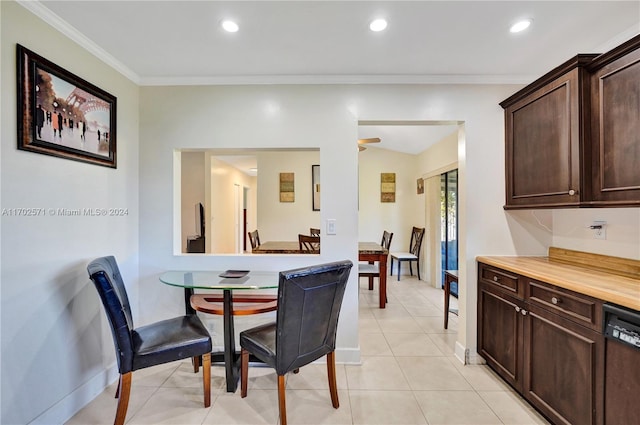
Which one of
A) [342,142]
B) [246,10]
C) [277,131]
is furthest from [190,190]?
[246,10]

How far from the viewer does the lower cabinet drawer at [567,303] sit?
1.45 m

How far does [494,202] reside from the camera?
249 centimetres

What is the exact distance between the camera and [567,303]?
1.61 m

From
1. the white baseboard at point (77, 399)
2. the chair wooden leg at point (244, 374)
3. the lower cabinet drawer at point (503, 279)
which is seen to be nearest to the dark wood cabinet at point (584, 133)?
the lower cabinet drawer at point (503, 279)

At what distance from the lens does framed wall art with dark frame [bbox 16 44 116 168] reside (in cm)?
159

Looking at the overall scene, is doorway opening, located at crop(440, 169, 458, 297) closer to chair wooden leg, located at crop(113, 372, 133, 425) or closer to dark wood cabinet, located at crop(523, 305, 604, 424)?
dark wood cabinet, located at crop(523, 305, 604, 424)

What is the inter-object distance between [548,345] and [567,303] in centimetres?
32

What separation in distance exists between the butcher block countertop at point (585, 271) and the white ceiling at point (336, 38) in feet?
4.85

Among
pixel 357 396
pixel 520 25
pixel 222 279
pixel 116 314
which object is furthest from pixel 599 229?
pixel 116 314

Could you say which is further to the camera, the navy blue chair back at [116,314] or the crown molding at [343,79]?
the crown molding at [343,79]

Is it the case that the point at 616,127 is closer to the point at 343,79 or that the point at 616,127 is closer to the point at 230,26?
the point at 343,79

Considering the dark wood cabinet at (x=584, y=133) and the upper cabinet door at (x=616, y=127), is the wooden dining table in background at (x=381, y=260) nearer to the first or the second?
the dark wood cabinet at (x=584, y=133)

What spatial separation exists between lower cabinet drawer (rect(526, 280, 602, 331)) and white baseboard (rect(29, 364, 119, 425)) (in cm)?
298

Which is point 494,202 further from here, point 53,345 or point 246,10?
point 53,345
